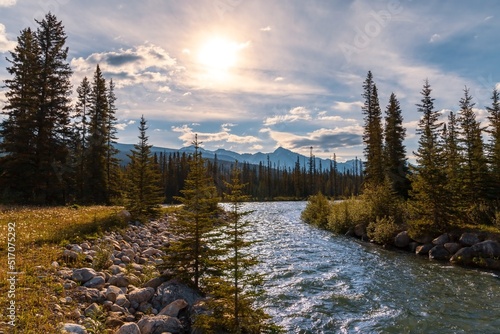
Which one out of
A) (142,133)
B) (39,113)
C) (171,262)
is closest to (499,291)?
(171,262)

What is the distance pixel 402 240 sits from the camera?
21.0m

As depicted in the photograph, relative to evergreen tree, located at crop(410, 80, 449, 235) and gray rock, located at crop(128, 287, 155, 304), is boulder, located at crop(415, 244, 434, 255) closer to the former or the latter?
evergreen tree, located at crop(410, 80, 449, 235)

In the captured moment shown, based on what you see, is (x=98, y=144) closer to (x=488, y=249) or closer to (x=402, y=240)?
(x=402, y=240)

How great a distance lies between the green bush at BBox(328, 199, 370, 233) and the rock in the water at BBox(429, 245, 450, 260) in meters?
7.82

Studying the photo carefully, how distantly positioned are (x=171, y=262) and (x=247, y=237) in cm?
1455

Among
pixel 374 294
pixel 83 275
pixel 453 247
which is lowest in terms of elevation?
pixel 374 294

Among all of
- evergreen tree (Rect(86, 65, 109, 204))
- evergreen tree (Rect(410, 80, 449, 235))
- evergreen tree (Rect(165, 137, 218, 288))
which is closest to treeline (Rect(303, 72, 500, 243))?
evergreen tree (Rect(410, 80, 449, 235))

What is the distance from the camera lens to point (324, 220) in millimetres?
32281

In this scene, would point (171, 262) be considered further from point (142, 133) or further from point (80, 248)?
point (142, 133)

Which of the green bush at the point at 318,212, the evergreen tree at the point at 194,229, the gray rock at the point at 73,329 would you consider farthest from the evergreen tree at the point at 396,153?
the gray rock at the point at 73,329

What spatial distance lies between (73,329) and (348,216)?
25603mm

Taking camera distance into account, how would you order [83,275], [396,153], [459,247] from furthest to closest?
[396,153], [459,247], [83,275]

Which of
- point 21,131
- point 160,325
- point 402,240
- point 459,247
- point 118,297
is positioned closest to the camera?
point 160,325

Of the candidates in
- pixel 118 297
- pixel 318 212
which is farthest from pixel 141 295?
pixel 318 212
